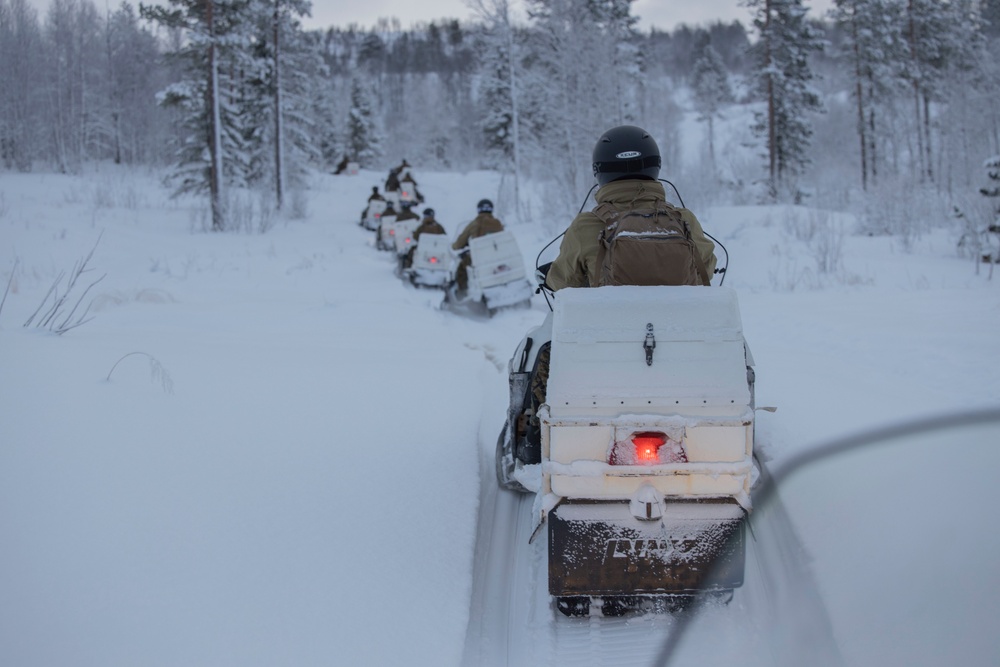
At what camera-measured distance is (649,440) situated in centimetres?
280

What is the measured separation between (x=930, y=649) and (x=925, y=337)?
14.2 feet

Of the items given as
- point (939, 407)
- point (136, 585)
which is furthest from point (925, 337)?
point (136, 585)

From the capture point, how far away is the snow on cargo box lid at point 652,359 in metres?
2.80

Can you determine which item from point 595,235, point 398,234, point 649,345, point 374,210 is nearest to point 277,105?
point 374,210

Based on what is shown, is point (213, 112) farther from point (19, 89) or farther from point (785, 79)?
point (785, 79)

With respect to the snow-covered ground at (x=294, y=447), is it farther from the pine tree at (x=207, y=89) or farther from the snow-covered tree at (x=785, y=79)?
the snow-covered tree at (x=785, y=79)

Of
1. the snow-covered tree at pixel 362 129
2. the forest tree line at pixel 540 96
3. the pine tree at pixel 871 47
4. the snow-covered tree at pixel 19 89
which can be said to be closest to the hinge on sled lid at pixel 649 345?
the forest tree line at pixel 540 96

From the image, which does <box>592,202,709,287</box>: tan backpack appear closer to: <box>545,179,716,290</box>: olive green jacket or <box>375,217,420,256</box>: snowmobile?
<box>545,179,716,290</box>: olive green jacket

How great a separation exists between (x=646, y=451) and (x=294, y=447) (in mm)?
2480

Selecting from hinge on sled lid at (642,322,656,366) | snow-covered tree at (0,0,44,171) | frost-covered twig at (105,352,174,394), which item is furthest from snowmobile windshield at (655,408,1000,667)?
snow-covered tree at (0,0,44,171)

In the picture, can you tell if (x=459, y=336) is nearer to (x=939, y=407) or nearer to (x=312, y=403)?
(x=312, y=403)

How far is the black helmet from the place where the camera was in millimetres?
3715

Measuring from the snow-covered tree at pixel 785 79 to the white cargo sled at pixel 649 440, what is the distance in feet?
93.8

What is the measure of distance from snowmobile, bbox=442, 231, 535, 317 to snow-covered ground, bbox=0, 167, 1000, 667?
70 centimetres
